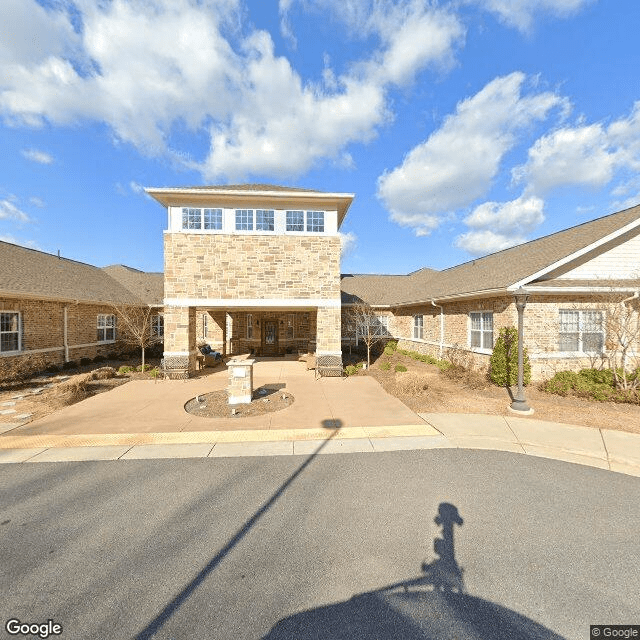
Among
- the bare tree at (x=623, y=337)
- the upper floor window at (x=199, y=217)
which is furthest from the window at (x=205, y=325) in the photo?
the bare tree at (x=623, y=337)

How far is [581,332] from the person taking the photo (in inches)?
434

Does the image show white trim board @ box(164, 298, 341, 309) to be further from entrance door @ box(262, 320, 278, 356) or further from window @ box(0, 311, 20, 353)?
entrance door @ box(262, 320, 278, 356)

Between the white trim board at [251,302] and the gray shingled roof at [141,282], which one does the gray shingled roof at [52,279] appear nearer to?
the gray shingled roof at [141,282]

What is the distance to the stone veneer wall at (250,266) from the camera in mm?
12477

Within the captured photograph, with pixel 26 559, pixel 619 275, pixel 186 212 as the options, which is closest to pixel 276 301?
pixel 186 212

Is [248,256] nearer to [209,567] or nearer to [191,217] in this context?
[191,217]

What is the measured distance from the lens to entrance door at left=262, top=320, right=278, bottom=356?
66.6ft

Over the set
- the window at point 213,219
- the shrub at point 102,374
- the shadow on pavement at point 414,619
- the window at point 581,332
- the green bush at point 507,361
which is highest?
the window at point 213,219

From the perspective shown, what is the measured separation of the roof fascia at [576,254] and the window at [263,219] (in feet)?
32.7

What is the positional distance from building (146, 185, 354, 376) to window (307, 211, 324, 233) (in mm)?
43

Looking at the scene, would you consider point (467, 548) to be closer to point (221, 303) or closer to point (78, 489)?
point (78, 489)

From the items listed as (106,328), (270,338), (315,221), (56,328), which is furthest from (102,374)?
(315,221)

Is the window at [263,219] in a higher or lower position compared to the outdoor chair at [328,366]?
higher

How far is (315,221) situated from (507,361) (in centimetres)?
958
